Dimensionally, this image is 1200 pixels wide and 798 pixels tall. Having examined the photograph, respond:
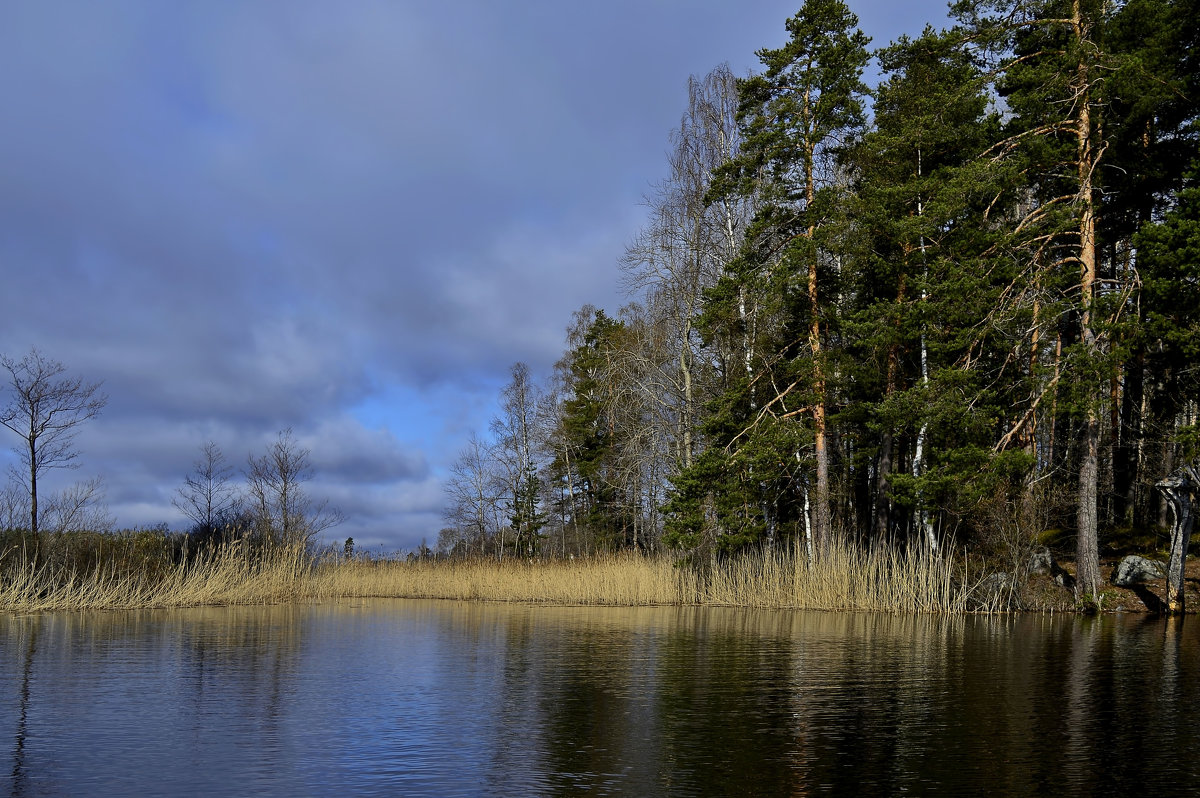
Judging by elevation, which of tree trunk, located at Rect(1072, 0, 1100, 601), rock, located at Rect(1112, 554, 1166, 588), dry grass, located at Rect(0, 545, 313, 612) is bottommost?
dry grass, located at Rect(0, 545, 313, 612)

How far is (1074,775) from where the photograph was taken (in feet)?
16.2

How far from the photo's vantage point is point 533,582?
2352 centimetres

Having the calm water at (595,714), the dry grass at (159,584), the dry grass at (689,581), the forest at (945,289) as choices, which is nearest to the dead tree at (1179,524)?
the forest at (945,289)

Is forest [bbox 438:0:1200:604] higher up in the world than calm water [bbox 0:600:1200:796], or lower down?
higher up

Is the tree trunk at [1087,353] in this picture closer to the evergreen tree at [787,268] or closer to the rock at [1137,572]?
the rock at [1137,572]

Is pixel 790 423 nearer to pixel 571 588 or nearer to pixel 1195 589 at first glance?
pixel 571 588

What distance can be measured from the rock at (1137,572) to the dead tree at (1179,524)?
4.14 ft

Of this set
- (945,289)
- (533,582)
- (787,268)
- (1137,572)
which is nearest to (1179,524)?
(1137,572)

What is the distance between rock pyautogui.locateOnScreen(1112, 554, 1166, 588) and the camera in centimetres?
1784

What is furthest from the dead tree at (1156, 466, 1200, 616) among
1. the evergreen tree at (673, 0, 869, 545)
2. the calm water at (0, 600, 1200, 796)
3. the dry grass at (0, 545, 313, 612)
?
the dry grass at (0, 545, 313, 612)

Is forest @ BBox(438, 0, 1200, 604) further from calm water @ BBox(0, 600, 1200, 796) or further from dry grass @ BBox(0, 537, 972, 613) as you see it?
calm water @ BBox(0, 600, 1200, 796)

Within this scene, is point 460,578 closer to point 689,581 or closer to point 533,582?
point 533,582

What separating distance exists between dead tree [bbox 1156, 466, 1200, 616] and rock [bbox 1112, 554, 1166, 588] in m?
1.26

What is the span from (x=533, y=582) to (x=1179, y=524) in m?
14.0
